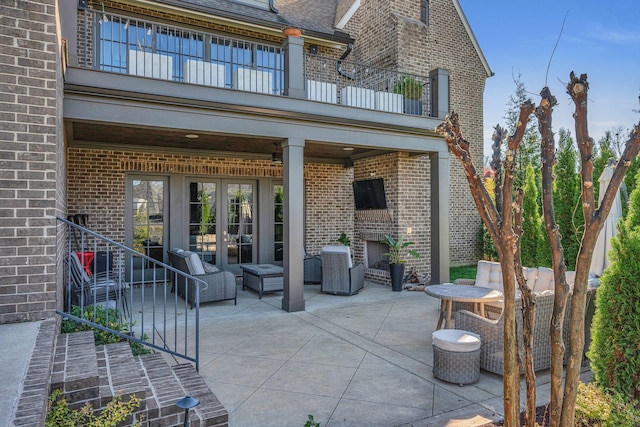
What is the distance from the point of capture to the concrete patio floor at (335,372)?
3.23 m

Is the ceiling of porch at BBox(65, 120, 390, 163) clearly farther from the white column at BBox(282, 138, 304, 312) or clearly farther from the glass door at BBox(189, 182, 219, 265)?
the glass door at BBox(189, 182, 219, 265)

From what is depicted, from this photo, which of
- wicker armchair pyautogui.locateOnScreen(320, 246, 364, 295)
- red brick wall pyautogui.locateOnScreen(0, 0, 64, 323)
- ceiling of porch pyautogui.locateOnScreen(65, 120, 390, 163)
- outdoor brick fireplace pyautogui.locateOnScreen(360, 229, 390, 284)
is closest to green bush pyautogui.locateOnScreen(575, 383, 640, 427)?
red brick wall pyautogui.locateOnScreen(0, 0, 64, 323)

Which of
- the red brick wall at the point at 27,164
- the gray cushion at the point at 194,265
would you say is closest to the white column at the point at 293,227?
the gray cushion at the point at 194,265

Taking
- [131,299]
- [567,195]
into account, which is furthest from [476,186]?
[567,195]

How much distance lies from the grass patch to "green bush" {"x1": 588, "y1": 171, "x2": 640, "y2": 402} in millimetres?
6501

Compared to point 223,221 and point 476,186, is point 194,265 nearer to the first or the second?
point 223,221

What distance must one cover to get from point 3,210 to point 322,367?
10.0 ft

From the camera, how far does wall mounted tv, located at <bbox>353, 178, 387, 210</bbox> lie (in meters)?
9.30

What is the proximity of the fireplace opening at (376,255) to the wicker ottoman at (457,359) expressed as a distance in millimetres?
5279

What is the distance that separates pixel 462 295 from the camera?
189 inches

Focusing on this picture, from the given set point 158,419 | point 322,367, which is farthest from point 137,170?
point 158,419

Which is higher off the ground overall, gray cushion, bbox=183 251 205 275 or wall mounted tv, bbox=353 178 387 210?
wall mounted tv, bbox=353 178 387 210

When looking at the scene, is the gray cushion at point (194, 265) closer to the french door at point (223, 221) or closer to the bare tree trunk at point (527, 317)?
the french door at point (223, 221)

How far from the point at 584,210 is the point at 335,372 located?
2.93 metres
